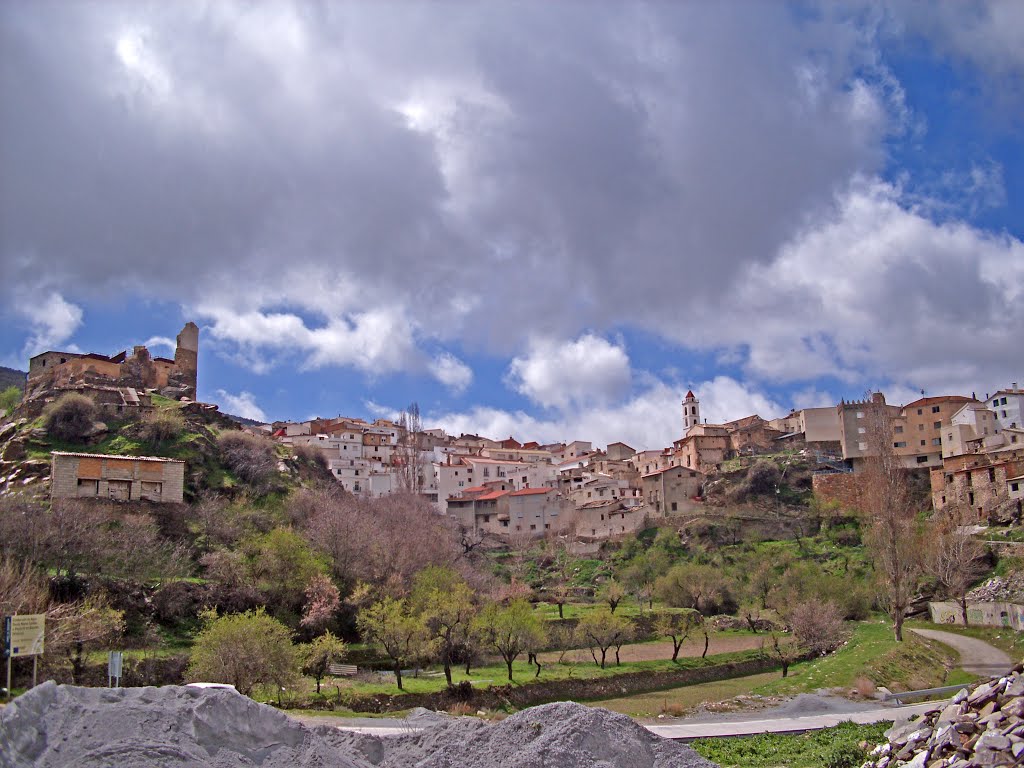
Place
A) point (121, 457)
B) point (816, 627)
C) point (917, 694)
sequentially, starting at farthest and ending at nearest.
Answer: point (121, 457)
point (816, 627)
point (917, 694)

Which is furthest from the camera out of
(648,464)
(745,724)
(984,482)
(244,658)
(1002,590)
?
(648,464)

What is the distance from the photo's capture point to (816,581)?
2105 inches

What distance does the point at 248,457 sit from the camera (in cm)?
6062

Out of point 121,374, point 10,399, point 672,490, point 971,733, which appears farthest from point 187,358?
point 971,733

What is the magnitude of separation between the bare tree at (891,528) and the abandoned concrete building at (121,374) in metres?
50.4

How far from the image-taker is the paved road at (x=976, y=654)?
34562 mm

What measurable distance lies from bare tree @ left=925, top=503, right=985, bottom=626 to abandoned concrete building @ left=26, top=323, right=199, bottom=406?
5497 centimetres

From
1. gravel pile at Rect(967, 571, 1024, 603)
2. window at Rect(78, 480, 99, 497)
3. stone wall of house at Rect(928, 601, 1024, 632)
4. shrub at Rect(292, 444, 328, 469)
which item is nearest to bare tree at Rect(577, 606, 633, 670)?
stone wall of house at Rect(928, 601, 1024, 632)

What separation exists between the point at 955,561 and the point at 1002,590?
332 cm

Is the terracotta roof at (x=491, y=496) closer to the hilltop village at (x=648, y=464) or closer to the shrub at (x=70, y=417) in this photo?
the hilltop village at (x=648, y=464)

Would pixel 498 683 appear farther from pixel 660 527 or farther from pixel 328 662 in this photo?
pixel 660 527

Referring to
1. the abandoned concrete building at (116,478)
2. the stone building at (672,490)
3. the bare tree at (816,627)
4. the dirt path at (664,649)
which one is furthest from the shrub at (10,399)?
the bare tree at (816,627)

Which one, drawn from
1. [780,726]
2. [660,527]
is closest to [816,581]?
[660,527]

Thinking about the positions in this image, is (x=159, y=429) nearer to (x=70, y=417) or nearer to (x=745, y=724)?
(x=70, y=417)
